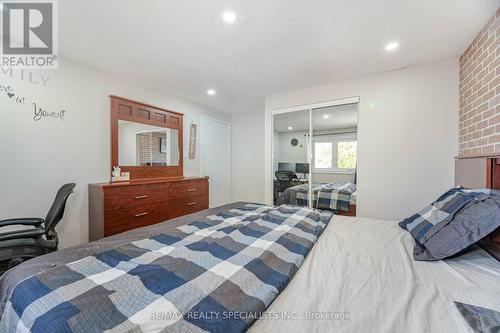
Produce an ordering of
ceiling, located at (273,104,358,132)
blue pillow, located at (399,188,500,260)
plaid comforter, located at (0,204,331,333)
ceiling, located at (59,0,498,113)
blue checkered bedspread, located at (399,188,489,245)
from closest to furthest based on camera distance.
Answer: plaid comforter, located at (0,204,331,333) < blue pillow, located at (399,188,500,260) < blue checkered bedspread, located at (399,188,489,245) < ceiling, located at (59,0,498,113) < ceiling, located at (273,104,358,132)

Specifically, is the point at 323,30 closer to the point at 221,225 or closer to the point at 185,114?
the point at 221,225

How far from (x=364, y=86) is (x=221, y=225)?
9.07 ft

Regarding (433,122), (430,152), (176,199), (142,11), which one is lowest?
(176,199)

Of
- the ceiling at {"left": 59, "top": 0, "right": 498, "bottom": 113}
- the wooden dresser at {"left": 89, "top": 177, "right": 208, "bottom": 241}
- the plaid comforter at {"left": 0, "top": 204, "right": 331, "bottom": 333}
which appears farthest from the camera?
the wooden dresser at {"left": 89, "top": 177, "right": 208, "bottom": 241}

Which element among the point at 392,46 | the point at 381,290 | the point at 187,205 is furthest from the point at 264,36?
the point at 187,205

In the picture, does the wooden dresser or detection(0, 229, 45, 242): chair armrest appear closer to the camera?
detection(0, 229, 45, 242): chair armrest

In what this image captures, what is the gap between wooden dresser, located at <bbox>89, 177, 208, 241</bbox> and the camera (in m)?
2.36

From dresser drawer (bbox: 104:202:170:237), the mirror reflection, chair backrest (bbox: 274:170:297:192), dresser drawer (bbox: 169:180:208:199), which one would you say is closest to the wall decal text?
the mirror reflection

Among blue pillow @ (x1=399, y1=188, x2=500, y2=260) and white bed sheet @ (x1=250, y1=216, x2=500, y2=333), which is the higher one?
blue pillow @ (x1=399, y1=188, x2=500, y2=260)

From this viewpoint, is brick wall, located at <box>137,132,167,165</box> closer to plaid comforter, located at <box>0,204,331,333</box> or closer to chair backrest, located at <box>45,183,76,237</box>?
chair backrest, located at <box>45,183,76,237</box>

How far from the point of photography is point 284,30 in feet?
6.13

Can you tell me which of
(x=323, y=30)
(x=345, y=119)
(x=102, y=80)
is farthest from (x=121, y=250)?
(x=345, y=119)

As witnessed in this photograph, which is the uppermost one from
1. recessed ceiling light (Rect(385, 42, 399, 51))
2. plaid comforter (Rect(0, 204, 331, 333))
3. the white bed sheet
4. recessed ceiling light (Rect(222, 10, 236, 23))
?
recessed ceiling light (Rect(385, 42, 399, 51))

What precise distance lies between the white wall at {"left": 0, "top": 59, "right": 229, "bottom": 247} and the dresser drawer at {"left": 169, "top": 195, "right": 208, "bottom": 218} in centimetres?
100
